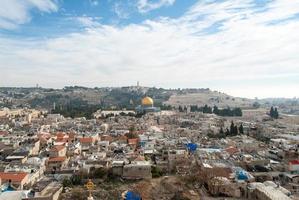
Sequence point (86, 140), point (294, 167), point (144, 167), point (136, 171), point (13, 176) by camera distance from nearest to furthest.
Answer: point (13, 176) → point (136, 171) → point (144, 167) → point (294, 167) → point (86, 140)

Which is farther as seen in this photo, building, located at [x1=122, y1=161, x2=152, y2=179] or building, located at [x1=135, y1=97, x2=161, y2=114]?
building, located at [x1=135, y1=97, x2=161, y2=114]

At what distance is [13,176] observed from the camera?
754 inches

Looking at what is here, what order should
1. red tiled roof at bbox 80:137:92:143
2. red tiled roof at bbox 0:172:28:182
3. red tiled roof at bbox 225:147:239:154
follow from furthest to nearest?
red tiled roof at bbox 80:137:92:143 < red tiled roof at bbox 225:147:239:154 < red tiled roof at bbox 0:172:28:182

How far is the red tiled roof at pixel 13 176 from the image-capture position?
1881 centimetres

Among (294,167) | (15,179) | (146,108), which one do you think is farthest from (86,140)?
(146,108)

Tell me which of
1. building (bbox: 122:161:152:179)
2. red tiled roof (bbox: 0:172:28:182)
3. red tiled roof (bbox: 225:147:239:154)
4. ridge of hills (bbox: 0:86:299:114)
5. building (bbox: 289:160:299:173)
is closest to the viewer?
red tiled roof (bbox: 0:172:28:182)

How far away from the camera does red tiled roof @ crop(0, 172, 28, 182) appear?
1881 cm

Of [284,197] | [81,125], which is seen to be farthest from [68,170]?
[81,125]

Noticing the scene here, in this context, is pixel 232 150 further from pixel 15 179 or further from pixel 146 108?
pixel 146 108

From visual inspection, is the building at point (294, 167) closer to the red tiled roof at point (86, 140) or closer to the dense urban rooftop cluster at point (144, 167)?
the dense urban rooftop cluster at point (144, 167)

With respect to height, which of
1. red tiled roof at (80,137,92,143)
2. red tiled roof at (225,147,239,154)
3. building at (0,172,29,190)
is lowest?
building at (0,172,29,190)

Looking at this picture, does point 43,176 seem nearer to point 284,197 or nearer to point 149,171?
point 149,171

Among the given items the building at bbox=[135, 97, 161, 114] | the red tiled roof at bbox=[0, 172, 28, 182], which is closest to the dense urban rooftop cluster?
the red tiled roof at bbox=[0, 172, 28, 182]

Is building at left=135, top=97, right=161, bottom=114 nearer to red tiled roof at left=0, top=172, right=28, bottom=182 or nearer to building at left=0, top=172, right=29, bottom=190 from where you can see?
red tiled roof at left=0, top=172, right=28, bottom=182
